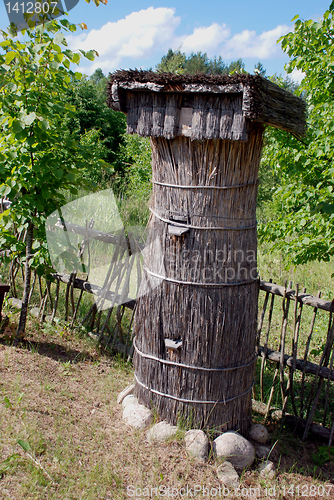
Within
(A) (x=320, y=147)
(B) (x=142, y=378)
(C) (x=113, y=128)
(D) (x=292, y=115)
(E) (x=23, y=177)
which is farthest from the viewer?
(C) (x=113, y=128)

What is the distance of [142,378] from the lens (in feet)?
9.43

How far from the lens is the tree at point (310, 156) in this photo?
3.43 m

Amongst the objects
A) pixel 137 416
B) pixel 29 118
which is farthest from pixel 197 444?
pixel 29 118

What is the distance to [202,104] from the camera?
7.47 feet

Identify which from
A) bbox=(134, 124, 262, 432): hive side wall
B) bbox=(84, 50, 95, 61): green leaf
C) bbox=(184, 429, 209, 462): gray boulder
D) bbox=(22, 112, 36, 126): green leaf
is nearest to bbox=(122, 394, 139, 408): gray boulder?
bbox=(134, 124, 262, 432): hive side wall

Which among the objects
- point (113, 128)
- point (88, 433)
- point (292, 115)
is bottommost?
point (88, 433)

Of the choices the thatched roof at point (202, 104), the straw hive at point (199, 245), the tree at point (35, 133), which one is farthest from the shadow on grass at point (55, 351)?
the thatched roof at point (202, 104)

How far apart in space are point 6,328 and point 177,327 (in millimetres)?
2037

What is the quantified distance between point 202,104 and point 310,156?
1.75 m

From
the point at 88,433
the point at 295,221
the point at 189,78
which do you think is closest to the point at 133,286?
the point at 88,433

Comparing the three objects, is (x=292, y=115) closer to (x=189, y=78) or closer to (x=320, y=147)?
(x=189, y=78)

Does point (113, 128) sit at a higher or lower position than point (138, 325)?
higher

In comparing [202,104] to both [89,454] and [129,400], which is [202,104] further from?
[89,454]

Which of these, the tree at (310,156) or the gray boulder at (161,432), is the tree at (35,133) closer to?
the gray boulder at (161,432)
